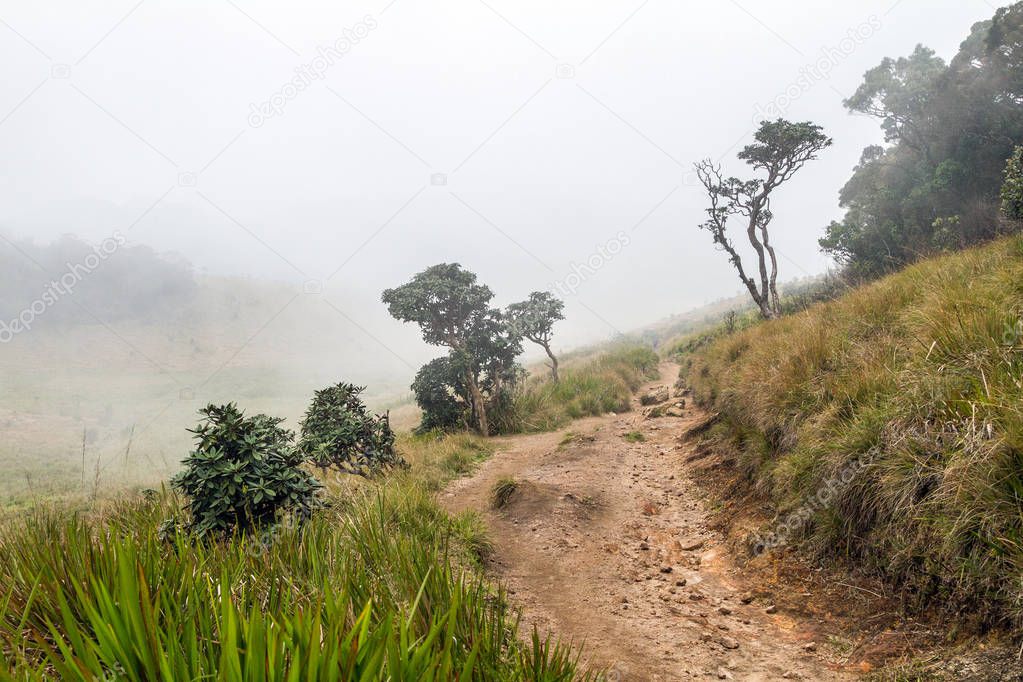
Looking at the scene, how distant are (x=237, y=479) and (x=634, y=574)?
4.62 m

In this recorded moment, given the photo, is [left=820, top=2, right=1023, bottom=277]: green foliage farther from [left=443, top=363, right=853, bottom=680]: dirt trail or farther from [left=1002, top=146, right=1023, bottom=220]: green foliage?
[left=443, top=363, right=853, bottom=680]: dirt trail

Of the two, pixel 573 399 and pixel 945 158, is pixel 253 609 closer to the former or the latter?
pixel 573 399

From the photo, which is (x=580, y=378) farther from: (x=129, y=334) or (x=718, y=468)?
(x=129, y=334)

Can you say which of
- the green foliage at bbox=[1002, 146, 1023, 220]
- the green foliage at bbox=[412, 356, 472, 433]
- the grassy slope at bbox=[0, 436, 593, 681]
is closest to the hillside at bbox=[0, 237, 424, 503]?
the green foliage at bbox=[412, 356, 472, 433]

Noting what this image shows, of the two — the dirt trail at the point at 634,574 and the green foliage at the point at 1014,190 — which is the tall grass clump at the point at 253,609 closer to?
the dirt trail at the point at 634,574

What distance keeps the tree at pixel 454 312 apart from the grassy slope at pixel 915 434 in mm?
9851

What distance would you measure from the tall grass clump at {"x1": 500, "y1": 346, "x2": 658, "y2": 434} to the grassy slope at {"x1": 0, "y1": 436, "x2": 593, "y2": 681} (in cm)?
943

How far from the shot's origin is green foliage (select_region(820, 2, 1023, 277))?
18578 millimetres

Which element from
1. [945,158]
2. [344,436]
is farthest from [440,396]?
[945,158]

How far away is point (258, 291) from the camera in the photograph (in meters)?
113

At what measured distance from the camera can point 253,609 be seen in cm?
163

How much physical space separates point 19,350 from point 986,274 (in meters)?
91.6

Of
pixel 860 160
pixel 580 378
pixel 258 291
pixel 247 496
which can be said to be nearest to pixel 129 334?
pixel 258 291

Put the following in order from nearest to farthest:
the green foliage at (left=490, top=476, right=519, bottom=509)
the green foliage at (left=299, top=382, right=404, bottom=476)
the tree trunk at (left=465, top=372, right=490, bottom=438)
A: the green foliage at (left=490, top=476, right=519, bottom=509), the green foliage at (left=299, top=382, right=404, bottom=476), the tree trunk at (left=465, top=372, right=490, bottom=438)
